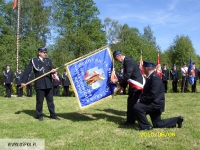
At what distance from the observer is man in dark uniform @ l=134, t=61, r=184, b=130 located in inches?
256

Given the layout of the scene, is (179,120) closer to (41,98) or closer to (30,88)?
(41,98)

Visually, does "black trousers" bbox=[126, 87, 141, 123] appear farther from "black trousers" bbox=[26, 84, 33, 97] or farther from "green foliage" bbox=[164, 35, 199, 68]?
"green foliage" bbox=[164, 35, 199, 68]

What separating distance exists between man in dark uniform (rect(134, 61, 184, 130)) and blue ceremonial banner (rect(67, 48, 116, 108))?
161 centimetres

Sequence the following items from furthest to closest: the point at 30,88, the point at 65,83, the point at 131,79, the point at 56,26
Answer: the point at 56,26 → the point at 65,83 → the point at 30,88 → the point at 131,79

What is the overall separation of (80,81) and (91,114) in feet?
6.01

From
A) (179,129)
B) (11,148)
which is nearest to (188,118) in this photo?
(179,129)

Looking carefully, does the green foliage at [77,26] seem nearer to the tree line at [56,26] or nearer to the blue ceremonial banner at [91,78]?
the tree line at [56,26]

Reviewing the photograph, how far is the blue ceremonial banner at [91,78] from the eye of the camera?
308 inches

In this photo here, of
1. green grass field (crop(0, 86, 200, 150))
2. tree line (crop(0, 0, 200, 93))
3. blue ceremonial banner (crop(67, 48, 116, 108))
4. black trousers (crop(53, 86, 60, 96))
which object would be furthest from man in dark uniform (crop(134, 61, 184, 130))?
tree line (crop(0, 0, 200, 93))

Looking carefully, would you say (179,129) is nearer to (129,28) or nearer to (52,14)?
(52,14)

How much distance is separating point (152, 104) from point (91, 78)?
222 cm

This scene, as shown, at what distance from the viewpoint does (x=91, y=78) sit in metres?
7.87

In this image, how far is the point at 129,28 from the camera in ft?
198

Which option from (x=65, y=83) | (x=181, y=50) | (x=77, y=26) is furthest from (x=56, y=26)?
(x=181, y=50)
